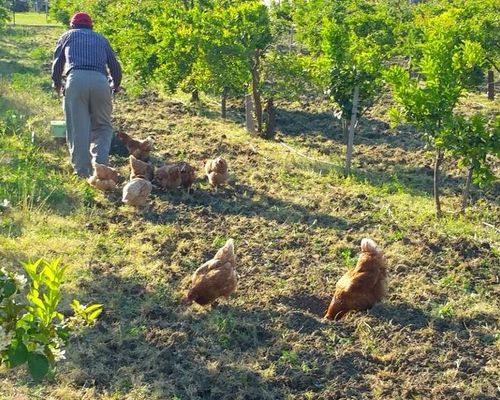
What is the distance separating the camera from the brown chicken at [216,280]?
4.51 m

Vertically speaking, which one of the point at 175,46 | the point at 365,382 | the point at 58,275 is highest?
the point at 175,46

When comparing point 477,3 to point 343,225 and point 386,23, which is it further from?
point 343,225

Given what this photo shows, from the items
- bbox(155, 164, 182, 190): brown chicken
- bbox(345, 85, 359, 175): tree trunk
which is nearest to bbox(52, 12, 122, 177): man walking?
bbox(155, 164, 182, 190): brown chicken

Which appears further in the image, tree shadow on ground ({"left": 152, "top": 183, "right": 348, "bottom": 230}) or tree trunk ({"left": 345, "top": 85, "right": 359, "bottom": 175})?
tree trunk ({"left": 345, "top": 85, "right": 359, "bottom": 175})

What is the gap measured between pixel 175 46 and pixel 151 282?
6161mm

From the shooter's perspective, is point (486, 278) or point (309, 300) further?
point (486, 278)

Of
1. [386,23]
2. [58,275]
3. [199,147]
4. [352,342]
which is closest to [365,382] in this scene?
[352,342]

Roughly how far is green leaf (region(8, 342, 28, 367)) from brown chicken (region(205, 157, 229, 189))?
5.02 metres

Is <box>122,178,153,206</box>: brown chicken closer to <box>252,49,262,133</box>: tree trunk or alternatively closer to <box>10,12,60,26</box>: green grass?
<box>252,49,262,133</box>: tree trunk

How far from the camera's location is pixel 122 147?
864cm

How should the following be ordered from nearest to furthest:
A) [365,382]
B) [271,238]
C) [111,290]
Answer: [365,382] → [111,290] → [271,238]

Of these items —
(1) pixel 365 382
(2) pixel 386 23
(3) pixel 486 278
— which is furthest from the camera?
(2) pixel 386 23

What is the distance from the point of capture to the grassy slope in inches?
151

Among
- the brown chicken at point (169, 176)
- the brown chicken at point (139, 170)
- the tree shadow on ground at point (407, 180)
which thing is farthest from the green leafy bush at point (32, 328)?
the tree shadow on ground at point (407, 180)
